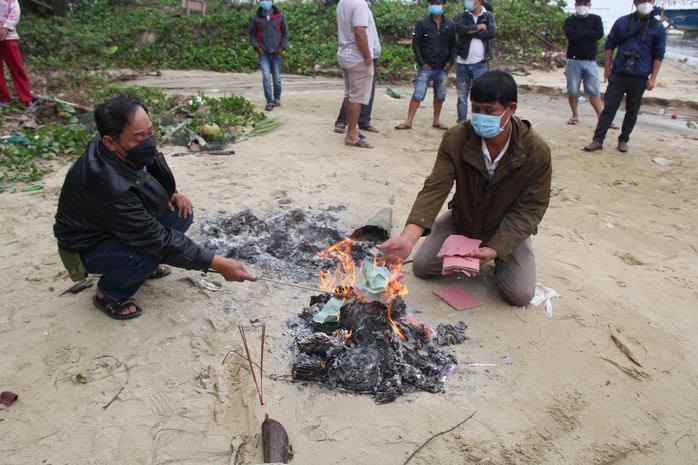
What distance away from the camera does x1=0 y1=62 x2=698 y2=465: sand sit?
2367 millimetres

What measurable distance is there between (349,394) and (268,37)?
7.29 m

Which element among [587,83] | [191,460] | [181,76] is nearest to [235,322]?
[191,460]

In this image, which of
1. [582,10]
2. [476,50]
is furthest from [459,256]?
[582,10]

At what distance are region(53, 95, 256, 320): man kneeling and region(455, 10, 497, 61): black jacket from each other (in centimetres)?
570

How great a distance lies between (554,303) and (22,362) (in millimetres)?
3495

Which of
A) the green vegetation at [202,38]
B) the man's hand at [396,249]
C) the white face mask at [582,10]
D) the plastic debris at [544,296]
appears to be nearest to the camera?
the man's hand at [396,249]

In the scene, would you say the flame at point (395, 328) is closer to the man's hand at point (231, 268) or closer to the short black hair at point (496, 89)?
the man's hand at point (231, 268)

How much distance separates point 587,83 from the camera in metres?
7.75

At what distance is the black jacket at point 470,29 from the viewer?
7152 mm

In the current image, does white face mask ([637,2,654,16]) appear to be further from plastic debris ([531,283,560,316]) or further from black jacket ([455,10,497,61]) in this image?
plastic debris ([531,283,560,316])

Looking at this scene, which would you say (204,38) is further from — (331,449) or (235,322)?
(331,449)

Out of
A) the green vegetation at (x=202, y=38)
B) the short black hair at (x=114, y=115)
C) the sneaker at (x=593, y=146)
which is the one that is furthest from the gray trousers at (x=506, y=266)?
the green vegetation at (x=202, y=38)

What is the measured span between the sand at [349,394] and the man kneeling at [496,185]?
345 mm

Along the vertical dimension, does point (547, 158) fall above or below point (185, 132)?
above
